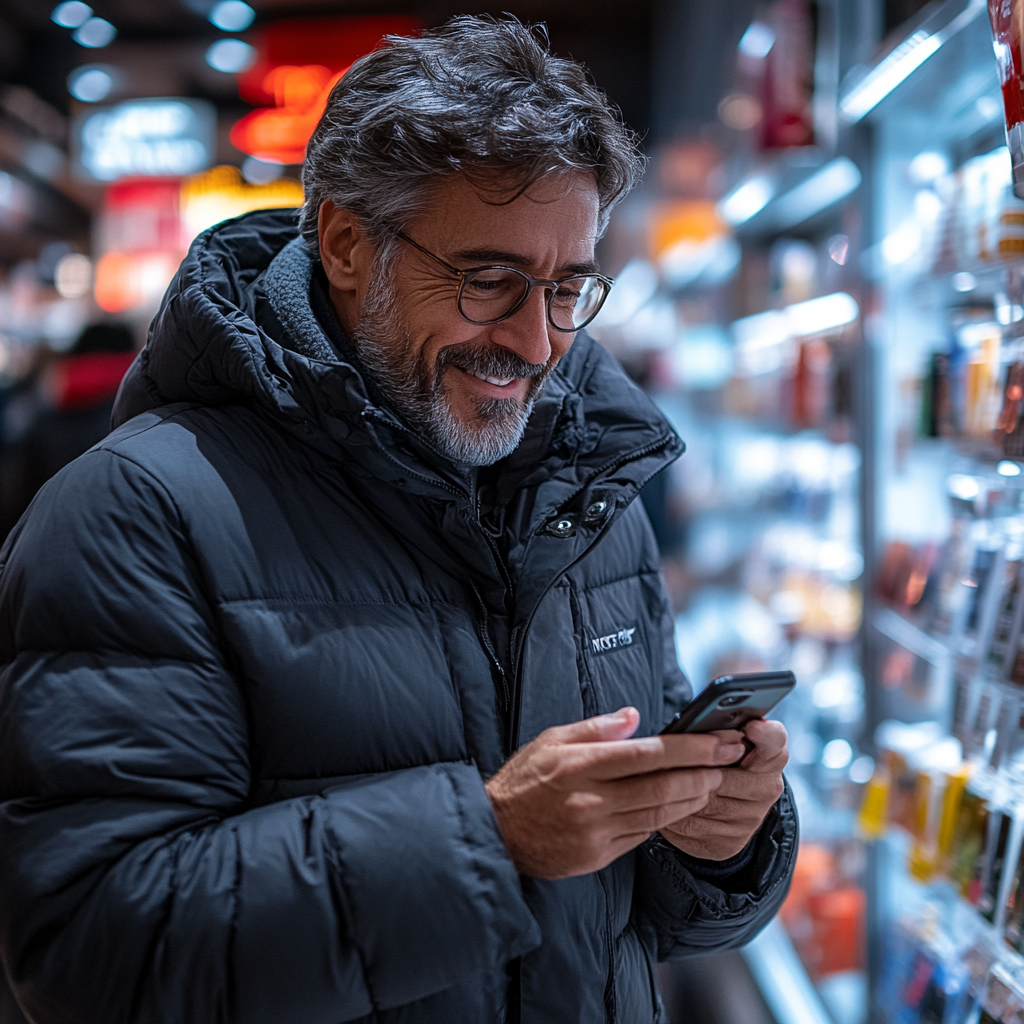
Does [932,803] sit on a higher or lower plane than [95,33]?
lower

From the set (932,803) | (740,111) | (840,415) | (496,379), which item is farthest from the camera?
(740,111)

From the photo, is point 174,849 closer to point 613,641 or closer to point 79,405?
point 613,641

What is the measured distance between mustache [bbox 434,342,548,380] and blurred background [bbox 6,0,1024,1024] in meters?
0.75

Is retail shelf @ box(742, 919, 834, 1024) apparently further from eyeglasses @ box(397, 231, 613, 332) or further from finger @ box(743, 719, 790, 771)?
eyeglasses @ box(397, 231, 613, 332)

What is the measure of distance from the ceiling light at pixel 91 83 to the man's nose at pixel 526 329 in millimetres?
6974

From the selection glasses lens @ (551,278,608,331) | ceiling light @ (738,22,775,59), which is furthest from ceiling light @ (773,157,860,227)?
glasses lens @ (551,278,608,331)

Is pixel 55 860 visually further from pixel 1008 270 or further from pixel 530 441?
pixel 1008 270

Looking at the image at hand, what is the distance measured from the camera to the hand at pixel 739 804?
1.11m

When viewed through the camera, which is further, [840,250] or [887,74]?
[840,250]

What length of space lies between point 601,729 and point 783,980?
2675 millimetres

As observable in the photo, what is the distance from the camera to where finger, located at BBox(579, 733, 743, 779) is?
3.15ft

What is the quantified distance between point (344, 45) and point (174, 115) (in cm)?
134

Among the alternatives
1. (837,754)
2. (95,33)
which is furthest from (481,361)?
(95,33)

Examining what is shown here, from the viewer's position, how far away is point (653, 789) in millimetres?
983
